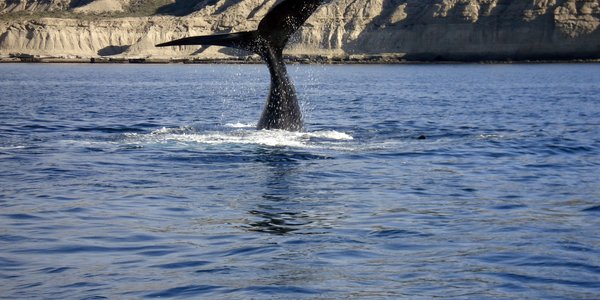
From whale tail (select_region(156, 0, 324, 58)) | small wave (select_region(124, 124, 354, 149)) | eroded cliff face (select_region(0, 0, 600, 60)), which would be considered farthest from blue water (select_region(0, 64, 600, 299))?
eroded cliff face (select_region(0, 0, 600, 60))

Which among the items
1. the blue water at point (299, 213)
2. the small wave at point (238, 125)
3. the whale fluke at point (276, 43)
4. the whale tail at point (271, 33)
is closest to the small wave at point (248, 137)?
the blue water at point (299, 213)

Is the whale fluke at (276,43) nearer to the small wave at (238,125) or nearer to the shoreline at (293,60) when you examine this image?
the small wave at (238,125)

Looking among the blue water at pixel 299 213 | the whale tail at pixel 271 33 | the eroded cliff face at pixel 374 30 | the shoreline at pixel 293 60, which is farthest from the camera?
the shoreline at pixel 293 60

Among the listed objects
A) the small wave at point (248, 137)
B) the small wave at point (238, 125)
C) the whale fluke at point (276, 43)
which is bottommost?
the small wave at point (238, 125)

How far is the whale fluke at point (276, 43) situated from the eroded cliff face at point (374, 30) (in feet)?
355

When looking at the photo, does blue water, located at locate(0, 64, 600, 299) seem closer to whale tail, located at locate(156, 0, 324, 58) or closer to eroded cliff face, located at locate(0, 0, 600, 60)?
whale tail, located at locate(156, 0, 324, 58)

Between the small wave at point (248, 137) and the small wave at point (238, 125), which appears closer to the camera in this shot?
the small wave at point (248, 137)

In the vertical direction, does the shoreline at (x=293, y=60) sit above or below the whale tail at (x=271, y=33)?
below

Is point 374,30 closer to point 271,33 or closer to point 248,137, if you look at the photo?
point 248,137

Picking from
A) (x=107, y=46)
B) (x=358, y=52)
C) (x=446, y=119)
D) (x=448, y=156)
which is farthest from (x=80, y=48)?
(x=448, y=156)

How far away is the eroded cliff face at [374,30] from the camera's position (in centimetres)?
12744

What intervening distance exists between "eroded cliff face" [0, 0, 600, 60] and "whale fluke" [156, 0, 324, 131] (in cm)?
10812

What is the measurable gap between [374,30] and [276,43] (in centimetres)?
12177

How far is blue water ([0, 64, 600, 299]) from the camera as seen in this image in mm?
10164
